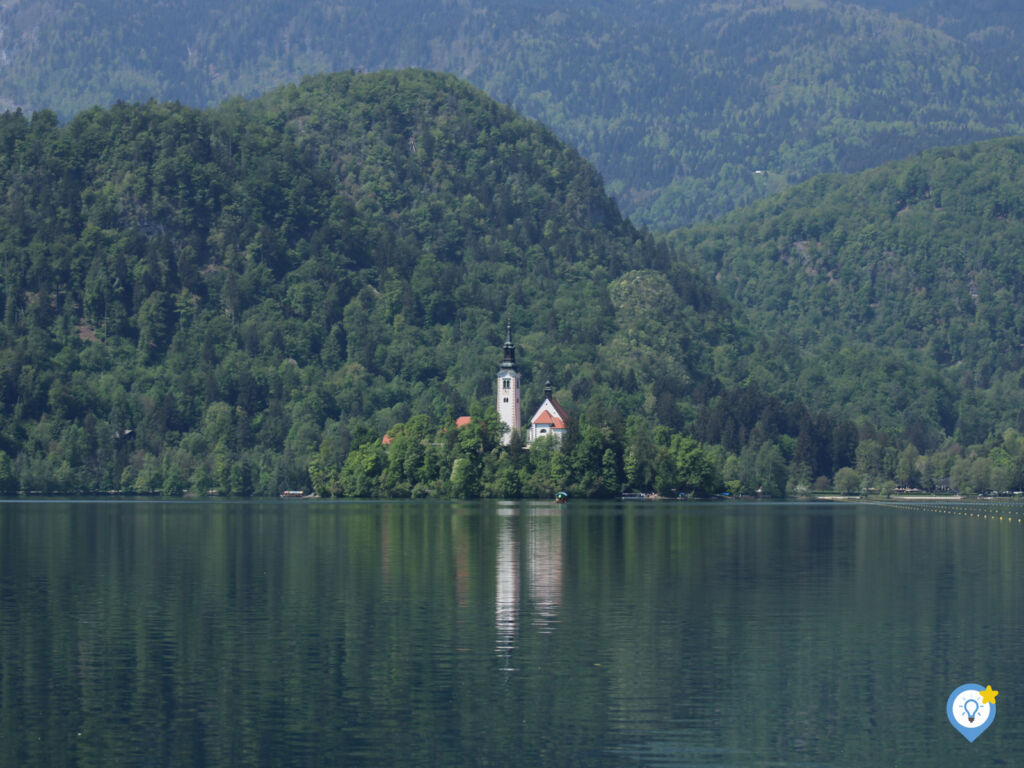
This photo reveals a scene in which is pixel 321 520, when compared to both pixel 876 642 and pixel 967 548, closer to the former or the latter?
pixel 967 548

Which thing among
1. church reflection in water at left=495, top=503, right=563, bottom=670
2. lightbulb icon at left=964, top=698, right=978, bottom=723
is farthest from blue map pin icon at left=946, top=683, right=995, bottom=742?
church reflection in water at left=495, top=503, right=563, bottom=670

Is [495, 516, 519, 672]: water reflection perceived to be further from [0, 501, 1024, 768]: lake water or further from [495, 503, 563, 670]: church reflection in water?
[0, 501, 1024, 768]: lake water

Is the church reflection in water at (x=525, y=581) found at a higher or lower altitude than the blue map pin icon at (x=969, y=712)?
higher

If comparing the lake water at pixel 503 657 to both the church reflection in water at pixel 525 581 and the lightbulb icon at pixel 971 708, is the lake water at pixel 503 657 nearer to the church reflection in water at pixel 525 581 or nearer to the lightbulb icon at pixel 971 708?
the church reflection in water at pixel 525 581

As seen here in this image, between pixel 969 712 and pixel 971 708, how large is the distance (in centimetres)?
38

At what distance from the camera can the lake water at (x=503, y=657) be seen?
168ft

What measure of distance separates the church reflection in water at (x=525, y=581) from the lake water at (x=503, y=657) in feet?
1.08

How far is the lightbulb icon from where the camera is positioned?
5237 centimetres

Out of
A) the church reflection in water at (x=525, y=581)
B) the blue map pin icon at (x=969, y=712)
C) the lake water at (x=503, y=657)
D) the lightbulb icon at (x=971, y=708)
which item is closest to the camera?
the lake water at (x=503, y=657)

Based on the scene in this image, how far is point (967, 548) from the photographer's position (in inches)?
5138

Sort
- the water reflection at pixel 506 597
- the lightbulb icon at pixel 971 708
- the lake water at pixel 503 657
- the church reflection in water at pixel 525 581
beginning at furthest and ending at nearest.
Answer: the church reflection in water at pixel 525 581 → the water reflection at pixel 506 597 → the lightbulb icon at pixel 971 708 → the lake water at pixel 503 657

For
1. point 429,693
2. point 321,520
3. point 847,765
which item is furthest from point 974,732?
point 321,520

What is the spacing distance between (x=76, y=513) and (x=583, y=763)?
15689 centimetres

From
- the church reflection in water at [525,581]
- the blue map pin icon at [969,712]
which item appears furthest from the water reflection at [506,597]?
the blue map pin icon at [969,712]
